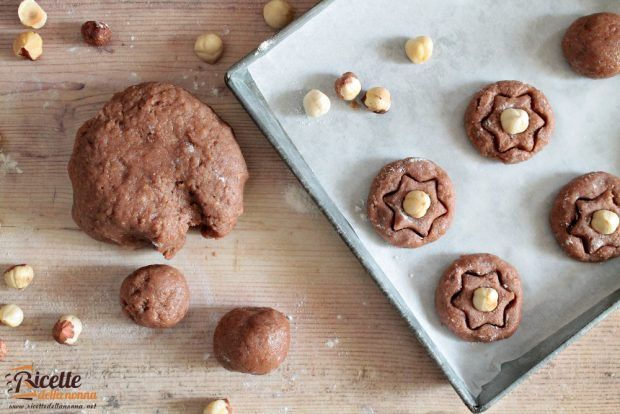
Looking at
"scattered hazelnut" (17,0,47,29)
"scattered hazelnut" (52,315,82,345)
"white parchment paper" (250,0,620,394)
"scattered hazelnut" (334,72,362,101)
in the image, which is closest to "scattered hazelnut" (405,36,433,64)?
"white parchment paper" (250,0,620,394)

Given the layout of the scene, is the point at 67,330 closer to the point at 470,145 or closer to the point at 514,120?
the point at 470,145

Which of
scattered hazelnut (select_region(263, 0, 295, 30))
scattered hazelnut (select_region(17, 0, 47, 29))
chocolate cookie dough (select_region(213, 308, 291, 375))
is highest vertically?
scattered hazelnut (select_region(263, 0, 295, 30))

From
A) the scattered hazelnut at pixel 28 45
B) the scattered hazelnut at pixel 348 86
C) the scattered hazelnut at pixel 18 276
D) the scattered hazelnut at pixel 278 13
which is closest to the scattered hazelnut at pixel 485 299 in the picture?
the scattered hazelnut at pixel 348 86

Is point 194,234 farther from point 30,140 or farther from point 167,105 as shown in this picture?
point 30,140

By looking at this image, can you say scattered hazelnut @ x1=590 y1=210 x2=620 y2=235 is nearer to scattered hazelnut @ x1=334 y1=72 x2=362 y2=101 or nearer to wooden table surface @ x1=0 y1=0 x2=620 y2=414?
wooden table surface @ x1=0 y1=0 x2=620 y2=414

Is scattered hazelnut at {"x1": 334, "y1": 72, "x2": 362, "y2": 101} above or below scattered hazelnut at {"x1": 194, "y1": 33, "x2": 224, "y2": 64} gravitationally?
above

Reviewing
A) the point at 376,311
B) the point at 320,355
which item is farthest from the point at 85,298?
the point at 376,311

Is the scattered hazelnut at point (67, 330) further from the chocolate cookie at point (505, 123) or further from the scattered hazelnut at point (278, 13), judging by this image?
the chocolate cookie at point (505, 123)
